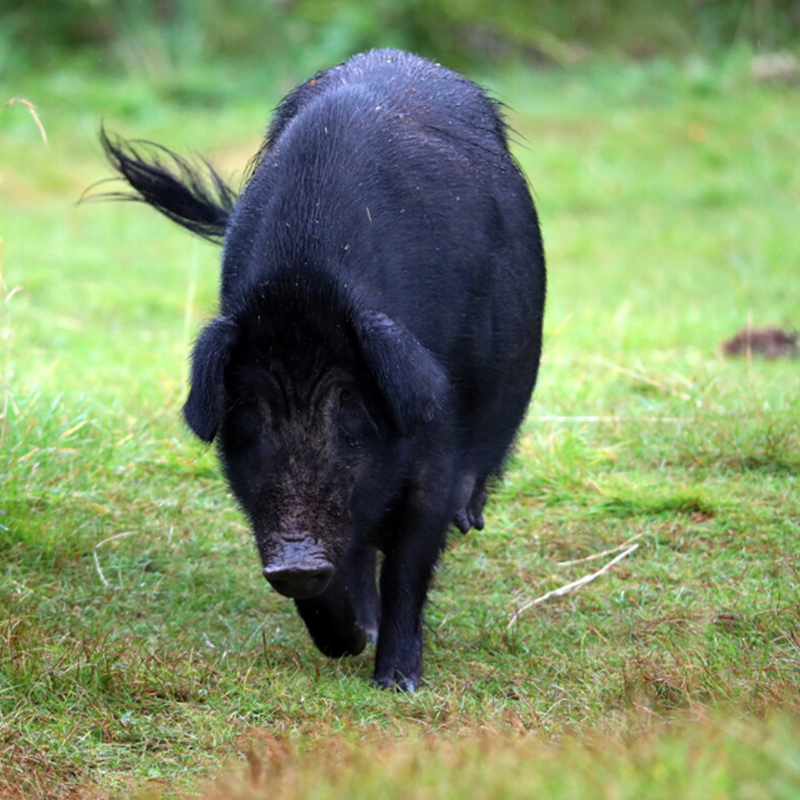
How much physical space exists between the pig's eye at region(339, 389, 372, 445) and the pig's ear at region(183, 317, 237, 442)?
34 cm

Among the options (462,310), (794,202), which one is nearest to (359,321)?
(462,310)

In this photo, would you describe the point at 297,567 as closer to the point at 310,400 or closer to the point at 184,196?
the point at 310,400

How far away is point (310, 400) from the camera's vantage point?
3.54 m

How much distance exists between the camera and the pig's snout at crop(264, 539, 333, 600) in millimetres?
3348

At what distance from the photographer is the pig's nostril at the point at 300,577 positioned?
335 centimetres

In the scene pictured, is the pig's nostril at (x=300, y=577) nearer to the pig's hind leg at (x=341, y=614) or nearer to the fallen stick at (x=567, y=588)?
the pig's hind leg at (x=341, y=614)

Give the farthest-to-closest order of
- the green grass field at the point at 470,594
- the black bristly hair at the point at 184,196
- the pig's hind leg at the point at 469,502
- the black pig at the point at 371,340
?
the black bristly hair at the point at 184,196
the pig's hind leg at the point at 469,502
the black pig at the point at 371,340
the green grass field at the point at 470,594

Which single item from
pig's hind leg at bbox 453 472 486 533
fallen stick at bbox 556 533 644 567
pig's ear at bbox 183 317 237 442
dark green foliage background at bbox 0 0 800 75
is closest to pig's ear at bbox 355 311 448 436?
pig's ear at bbox 183 317 237 442

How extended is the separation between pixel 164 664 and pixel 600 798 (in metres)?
2.01

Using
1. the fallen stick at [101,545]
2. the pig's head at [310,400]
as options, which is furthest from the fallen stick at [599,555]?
the fallen stick at [101,545]

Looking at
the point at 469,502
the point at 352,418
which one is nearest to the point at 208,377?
the point at 352,418

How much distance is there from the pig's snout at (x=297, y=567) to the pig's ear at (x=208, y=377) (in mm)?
443

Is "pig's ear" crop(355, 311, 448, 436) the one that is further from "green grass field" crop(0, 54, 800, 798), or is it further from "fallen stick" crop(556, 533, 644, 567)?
"fallen stick" crop(556, 533, 644, 567)

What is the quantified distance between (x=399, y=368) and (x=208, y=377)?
1.76ft
